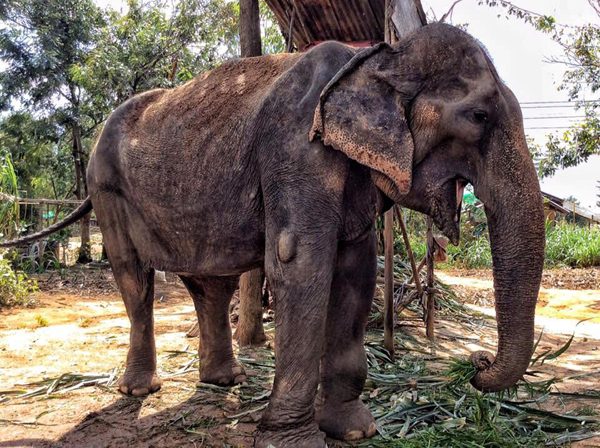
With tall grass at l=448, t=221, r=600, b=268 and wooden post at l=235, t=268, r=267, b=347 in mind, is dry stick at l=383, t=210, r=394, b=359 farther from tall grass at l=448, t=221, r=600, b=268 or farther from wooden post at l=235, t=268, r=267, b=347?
tall grass at l=448, t=221, r=600, b=268

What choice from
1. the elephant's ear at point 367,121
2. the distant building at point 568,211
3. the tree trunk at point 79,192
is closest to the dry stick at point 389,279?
the elephant's ear at point 367,121

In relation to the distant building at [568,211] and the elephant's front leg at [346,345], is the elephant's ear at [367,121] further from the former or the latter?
the distant building at [568,211]

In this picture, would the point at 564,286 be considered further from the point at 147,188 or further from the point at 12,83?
the point at 12,83

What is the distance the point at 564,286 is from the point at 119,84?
35.2 feet

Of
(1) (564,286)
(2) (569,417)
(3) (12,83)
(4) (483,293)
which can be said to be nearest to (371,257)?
(2) (569,417)

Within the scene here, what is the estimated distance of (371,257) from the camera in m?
3.16

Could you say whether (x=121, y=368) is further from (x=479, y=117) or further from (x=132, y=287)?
(x=479, y=117)

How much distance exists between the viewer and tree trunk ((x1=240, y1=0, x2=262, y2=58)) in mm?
5137

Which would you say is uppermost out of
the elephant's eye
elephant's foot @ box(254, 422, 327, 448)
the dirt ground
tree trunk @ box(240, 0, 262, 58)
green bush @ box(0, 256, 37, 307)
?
tree trunk @ box(240, 0, 262, 58)

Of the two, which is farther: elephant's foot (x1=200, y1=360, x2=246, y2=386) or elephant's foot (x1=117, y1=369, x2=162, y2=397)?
elephant's foot (x1=200, y1=360, x2=246, y2=386)

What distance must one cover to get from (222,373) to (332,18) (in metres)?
3.54

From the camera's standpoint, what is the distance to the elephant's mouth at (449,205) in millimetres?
2596

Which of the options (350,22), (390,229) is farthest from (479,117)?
(350,22)

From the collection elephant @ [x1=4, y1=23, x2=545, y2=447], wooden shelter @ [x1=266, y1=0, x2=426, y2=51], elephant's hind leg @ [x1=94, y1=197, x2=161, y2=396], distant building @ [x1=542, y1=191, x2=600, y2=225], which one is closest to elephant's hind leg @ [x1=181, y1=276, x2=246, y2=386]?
elephant's hind leg @ [x1=94, y1=197, x2=161, y2=396]
